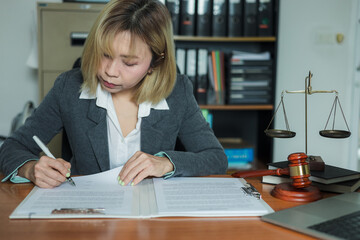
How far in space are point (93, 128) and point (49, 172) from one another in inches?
13.2

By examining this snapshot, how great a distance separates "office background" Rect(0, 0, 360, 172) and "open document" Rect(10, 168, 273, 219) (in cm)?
191

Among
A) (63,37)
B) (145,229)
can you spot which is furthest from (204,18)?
(145,229)

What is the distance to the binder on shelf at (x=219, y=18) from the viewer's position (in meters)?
2.47

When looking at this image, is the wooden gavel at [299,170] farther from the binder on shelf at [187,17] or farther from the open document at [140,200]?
the binder on shelf at [187,17]

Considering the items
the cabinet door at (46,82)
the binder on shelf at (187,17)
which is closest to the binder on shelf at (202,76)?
the binder on shelf at (187,17)

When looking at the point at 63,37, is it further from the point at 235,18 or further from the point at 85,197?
the point at 85,197

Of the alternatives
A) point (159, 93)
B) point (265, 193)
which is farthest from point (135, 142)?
point (265, 193)

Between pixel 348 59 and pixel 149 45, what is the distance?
2128 mm

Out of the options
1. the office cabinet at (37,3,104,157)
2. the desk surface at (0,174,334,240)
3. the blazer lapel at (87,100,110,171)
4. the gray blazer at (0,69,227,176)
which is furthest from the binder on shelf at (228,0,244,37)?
the desk surface at (0,174,334,240)

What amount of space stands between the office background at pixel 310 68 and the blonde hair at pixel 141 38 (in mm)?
1633

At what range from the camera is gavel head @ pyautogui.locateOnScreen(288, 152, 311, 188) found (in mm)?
927

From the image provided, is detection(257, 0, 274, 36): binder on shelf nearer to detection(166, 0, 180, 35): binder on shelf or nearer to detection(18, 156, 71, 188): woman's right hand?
detection(166, 0, 180, 35): binder on shelf

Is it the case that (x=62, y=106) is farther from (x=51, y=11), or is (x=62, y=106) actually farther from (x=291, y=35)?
(x=291, y=35)

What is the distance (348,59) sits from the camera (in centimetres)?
291
